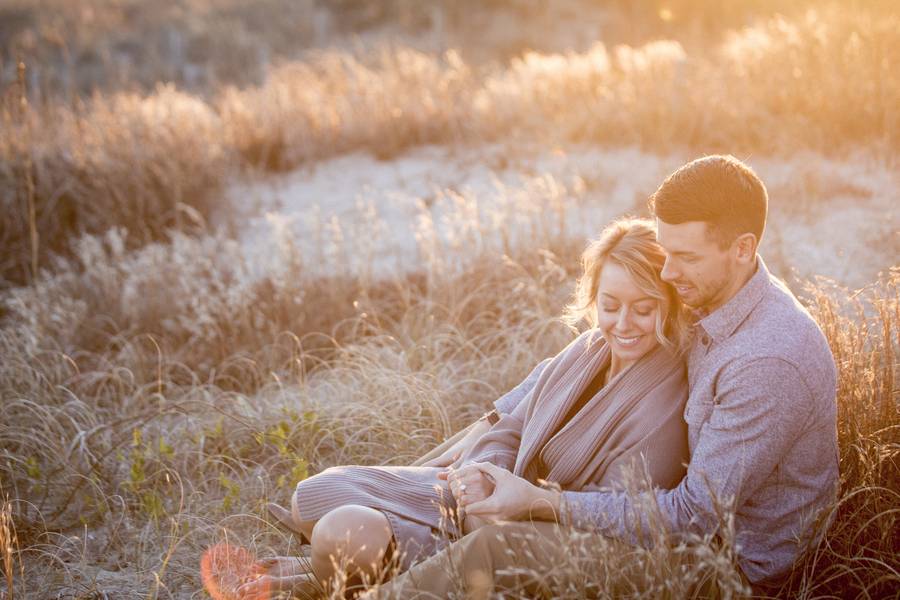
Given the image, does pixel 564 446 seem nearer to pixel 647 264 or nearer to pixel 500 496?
pixel 500 496

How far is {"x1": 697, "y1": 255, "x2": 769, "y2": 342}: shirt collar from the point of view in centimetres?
255

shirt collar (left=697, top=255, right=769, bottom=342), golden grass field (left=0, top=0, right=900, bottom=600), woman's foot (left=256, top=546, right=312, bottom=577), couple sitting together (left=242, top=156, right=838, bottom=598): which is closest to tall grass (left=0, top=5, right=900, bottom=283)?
golden grass field (left=0, top=0, right=900, bottom=600)

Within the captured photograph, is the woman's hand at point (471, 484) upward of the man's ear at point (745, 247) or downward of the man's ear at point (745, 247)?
downward

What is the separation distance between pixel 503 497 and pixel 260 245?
4.90 meters

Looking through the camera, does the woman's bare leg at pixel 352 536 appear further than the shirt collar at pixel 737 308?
Yes

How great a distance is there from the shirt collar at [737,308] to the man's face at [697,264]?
0.21ft

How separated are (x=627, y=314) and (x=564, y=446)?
53 centimetres

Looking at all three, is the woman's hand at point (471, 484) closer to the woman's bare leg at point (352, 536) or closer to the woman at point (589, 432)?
the woman at point (589, 432)

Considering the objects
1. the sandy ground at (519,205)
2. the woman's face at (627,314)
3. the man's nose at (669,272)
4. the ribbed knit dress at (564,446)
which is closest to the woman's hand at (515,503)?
the ribbed knit dress at (564,446)

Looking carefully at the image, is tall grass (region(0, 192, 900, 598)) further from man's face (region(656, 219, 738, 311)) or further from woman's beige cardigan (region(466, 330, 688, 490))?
man's face (region(656, 219, 738, 311))

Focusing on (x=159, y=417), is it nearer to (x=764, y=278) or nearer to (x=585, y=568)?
(x=585, y=568)

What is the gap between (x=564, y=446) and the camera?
2.94 metres

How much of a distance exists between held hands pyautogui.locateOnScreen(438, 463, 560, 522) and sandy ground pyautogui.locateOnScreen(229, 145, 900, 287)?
2757 mm

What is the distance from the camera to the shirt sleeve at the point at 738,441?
239 centimetres
